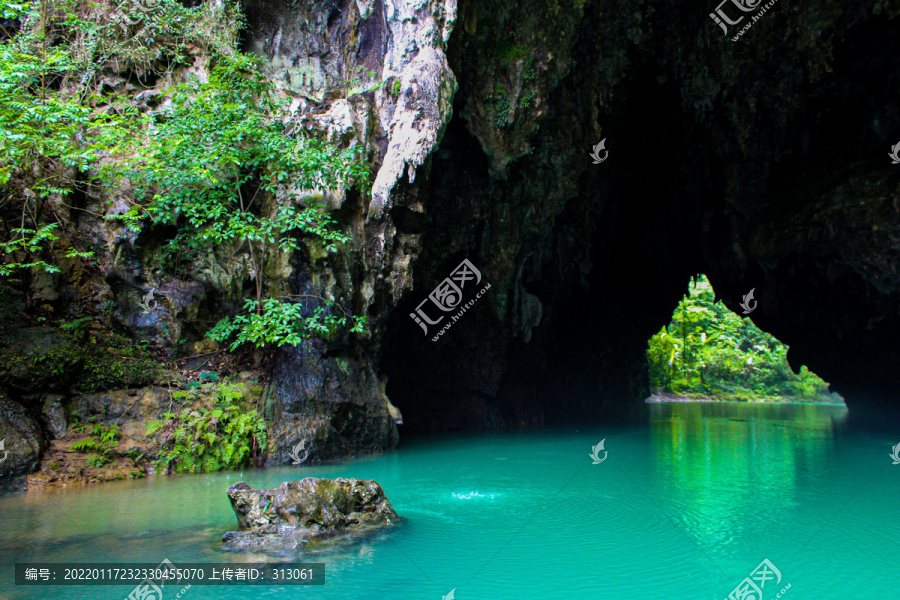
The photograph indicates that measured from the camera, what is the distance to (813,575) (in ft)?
13.9

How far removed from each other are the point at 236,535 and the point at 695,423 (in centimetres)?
1636

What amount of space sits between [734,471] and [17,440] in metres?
9.58

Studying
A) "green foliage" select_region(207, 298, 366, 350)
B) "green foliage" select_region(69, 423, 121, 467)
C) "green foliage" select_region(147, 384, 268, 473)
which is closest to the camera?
"green foliage" select_region(69, 423, 121, 467)

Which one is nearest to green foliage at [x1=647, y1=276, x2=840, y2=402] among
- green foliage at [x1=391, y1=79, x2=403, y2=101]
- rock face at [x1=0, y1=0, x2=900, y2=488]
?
rock face at [x1=0, y1=0, x2=900, y2=488]

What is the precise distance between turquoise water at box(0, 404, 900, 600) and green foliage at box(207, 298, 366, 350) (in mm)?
2050

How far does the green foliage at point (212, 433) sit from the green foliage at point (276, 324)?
0.85 metres

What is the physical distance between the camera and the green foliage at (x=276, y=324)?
926cm

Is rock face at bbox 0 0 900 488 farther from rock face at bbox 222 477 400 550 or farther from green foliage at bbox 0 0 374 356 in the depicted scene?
rock face at bbox 222 477 400 550

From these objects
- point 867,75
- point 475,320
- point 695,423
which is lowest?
point 695,423

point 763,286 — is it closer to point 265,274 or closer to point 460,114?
point 460,114

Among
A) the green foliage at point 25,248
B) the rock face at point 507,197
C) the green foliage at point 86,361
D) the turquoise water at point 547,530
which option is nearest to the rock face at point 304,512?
the turquoise water at point 547,530

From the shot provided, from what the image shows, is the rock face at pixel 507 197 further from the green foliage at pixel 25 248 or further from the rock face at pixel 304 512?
the rock face at pixel 304 512

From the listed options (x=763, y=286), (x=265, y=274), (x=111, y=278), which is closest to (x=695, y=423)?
(x=763, y=286)

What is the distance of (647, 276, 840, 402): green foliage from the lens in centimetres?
3462
